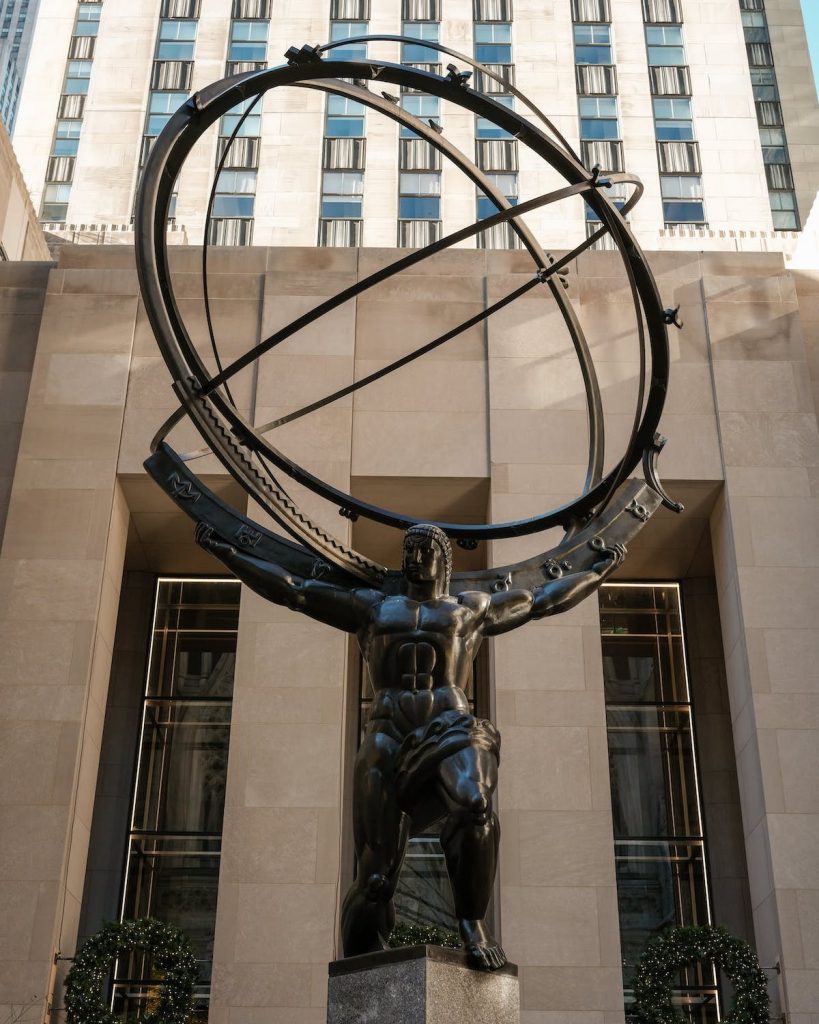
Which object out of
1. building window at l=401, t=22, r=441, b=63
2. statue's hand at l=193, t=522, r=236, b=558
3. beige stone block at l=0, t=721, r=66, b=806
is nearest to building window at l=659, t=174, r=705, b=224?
building window at l=401, t=22, r=441, b=63

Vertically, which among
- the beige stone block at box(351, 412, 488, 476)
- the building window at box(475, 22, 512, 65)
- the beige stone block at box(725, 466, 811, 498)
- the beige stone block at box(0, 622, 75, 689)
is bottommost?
the beige stone block at box(0, 622, 75, 689)

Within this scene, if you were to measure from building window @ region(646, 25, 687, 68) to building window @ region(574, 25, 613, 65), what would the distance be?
1612 millimetres

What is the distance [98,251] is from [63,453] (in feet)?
12.2

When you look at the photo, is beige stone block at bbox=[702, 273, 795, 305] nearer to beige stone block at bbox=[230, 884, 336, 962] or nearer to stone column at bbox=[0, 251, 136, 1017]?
stone column at bbox=[0, 251, 136, 1017]

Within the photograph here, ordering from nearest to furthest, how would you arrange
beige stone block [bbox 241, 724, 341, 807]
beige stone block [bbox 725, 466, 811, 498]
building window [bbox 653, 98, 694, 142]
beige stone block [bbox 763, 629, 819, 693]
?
beige stone block [bbox 241, 724, 341, 807] < beige stone block [bbox 763, 629, 819, 693] < beige stone block [bbox 725, 466, 811, 498] < building window [bbox 653, 98, 694, 142]

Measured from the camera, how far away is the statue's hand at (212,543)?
27.6 feet

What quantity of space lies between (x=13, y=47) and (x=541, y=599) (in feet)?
429

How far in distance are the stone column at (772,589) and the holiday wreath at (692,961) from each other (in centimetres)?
73

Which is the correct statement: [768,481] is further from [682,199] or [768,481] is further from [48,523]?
[682,199]

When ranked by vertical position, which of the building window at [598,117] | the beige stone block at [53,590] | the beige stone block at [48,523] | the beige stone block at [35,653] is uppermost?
the building window at [598,117]

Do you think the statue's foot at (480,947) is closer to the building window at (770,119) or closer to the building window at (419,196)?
the building window at (419,196)

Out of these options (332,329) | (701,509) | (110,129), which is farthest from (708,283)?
(110,129)

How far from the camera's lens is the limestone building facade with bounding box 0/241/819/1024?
15.3 metres

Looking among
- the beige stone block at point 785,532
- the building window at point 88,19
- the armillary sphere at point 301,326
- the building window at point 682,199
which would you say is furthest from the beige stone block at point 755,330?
the building window at point 88,19
